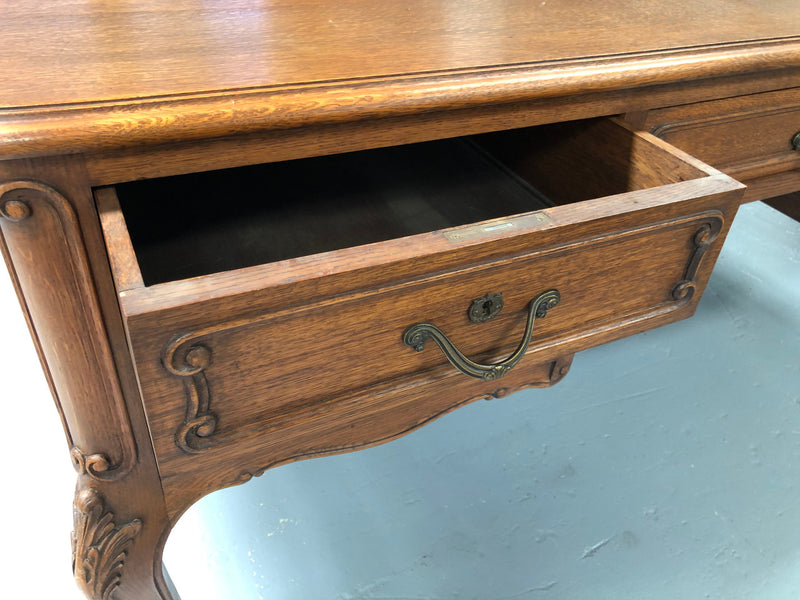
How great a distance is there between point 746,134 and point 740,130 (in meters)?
0.01

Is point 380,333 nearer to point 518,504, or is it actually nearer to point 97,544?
point 97,544

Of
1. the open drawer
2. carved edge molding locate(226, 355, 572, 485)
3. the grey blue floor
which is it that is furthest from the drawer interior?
the grey blue floor

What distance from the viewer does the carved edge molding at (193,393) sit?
1.18ft

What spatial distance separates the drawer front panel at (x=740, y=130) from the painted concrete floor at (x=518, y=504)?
1.30 ft

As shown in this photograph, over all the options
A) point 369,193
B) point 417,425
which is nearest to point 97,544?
point 417,425

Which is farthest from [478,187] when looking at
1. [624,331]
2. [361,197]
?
[624,331]

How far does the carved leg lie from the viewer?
1.31 feet

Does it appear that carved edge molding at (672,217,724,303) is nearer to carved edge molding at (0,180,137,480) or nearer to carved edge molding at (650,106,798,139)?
carved edge molding at (650,106,798,139)

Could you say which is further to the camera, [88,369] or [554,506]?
[554,506]

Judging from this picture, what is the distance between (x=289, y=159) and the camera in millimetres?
482

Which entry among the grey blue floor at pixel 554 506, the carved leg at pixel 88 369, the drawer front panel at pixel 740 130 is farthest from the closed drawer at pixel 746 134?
the carved leg at pixel 88 369

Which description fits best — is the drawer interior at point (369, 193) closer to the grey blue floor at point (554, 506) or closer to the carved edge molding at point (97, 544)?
the carved edge molding at point (97, 544)

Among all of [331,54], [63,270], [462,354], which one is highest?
[331,54]

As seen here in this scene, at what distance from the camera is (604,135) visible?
2.00 ft
